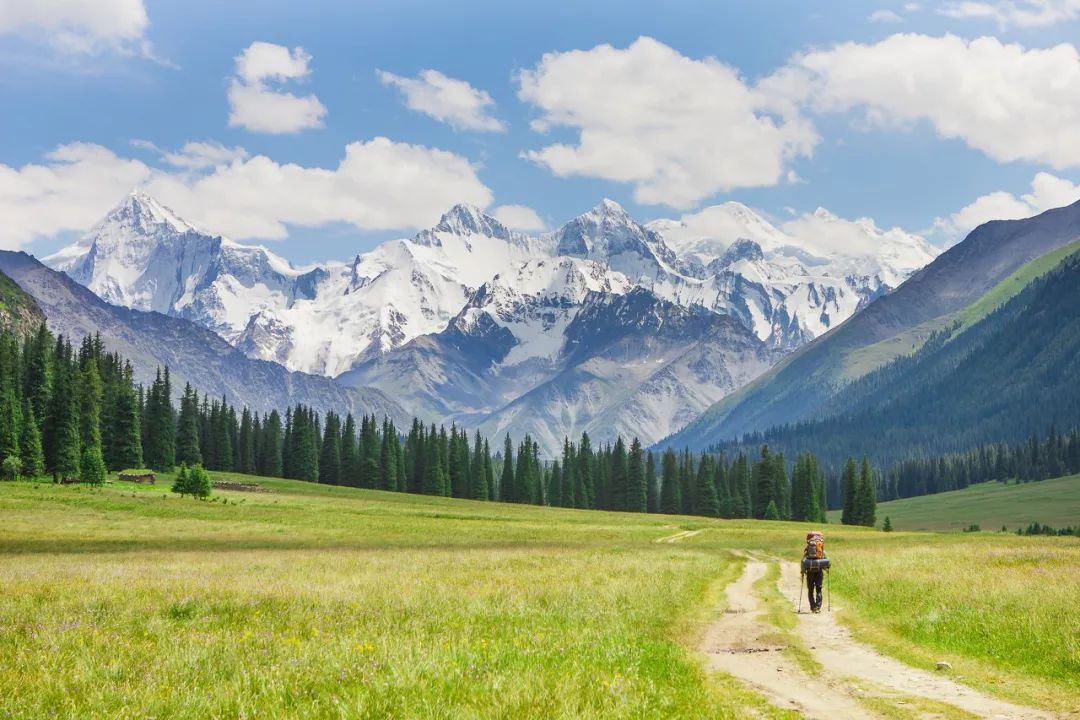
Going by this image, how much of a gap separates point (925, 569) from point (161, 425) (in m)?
122

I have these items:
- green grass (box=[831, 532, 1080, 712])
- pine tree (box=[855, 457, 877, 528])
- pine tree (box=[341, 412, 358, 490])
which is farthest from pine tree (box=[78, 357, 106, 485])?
pine tree (box=[855, 457, 877, 528])

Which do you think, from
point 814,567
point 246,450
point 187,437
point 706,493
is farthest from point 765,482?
point 814,567

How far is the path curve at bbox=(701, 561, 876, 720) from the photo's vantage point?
12328mm

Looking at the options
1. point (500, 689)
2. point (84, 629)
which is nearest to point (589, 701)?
point (500, 689)

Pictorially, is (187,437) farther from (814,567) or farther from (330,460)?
(814,567)

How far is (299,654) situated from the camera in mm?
13070

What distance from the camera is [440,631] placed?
16.5m

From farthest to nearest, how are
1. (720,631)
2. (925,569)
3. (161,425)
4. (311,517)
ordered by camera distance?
(161,425) < (311,517) < (925,569) < (720,631)

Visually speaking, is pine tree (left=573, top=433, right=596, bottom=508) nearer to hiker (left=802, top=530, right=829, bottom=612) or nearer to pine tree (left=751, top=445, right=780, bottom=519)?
pine tree (left=751, top=445, right=780, bottom=519)

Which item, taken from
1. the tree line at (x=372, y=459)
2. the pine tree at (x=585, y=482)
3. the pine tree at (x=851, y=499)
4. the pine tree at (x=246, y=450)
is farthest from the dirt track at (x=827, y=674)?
the pine tree at (x=246, y=450)

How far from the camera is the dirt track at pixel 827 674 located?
40.4 ft

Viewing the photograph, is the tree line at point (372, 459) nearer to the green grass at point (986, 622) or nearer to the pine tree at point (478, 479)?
the pine tree at point (478, 479)

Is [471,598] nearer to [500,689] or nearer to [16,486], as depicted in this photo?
[500,689]

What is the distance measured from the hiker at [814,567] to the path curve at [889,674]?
2286 millimetres
